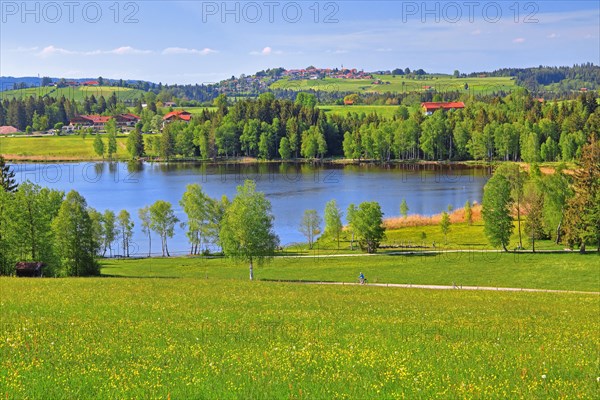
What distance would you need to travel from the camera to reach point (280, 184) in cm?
14012

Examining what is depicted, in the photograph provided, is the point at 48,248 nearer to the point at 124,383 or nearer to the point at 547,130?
the point at 124,383

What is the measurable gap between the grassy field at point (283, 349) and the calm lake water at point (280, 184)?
59.7m

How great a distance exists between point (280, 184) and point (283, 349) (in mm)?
124980

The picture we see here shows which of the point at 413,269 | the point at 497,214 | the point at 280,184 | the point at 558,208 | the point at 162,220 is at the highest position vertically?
the point at 280,184

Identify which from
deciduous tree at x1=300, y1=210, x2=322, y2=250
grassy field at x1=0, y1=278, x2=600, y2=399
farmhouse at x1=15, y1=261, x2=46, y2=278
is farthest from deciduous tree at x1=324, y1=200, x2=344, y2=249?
grassy field at x1=0, y1=278, x2=600, y2=399

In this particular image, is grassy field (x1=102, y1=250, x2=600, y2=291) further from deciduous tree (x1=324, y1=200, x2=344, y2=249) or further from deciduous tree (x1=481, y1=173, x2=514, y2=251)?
deciduous tree (x1=324, y1=200, x2=344, y2=249)

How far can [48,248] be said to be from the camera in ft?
163

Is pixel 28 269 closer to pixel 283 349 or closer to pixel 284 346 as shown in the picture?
pixel 284 346

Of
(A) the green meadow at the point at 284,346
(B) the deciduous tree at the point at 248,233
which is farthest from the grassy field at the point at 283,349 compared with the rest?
(B) the deciduous tree at the point at 248,233

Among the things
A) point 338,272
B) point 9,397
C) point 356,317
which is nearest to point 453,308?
point 356,317

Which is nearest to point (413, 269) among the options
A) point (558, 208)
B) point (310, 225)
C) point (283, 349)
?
point (558, 208)

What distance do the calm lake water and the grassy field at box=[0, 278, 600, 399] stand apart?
196 ft

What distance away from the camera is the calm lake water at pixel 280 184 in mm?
105438

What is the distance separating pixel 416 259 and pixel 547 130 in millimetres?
128410
